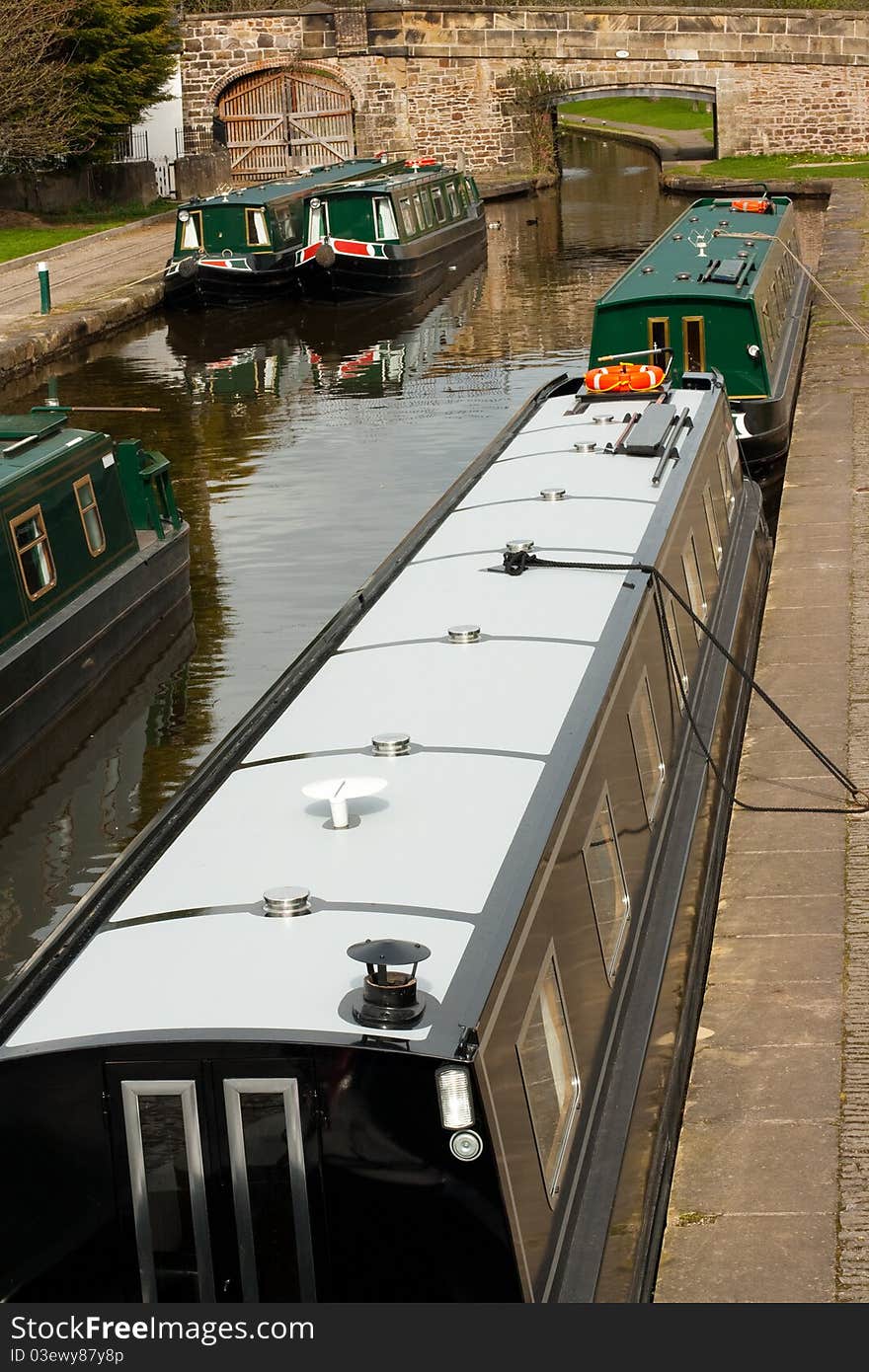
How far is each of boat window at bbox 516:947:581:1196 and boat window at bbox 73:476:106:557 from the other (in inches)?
316

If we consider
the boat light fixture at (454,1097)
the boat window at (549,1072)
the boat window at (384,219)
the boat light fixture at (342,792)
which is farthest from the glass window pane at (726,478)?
the boat window at (384,219)

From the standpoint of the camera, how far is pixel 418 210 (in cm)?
3309

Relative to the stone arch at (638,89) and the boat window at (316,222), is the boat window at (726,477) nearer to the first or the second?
the boat window at (316,222)

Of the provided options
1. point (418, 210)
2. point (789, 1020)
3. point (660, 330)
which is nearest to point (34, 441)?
point (660, 330)

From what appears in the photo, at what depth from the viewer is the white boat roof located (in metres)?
4.25

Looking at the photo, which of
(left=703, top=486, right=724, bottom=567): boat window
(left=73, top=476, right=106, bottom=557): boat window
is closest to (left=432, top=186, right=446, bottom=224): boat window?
(left=73, top=476, right=106, bottom=557): boat window

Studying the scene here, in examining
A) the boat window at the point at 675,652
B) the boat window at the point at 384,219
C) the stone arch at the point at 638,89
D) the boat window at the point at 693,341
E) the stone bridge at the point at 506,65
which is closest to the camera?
the boat window at the point at 675,652

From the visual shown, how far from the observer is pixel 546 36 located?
46.2 m

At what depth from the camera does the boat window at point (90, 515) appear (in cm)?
1227

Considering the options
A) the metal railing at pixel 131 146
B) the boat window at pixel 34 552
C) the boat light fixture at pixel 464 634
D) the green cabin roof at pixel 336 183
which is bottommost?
the boat window at pixel 34 552

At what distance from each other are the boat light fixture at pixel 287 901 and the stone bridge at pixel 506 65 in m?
44.0

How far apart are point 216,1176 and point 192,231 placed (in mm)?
28311

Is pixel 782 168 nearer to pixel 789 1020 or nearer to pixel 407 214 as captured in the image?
pixel 407 214
